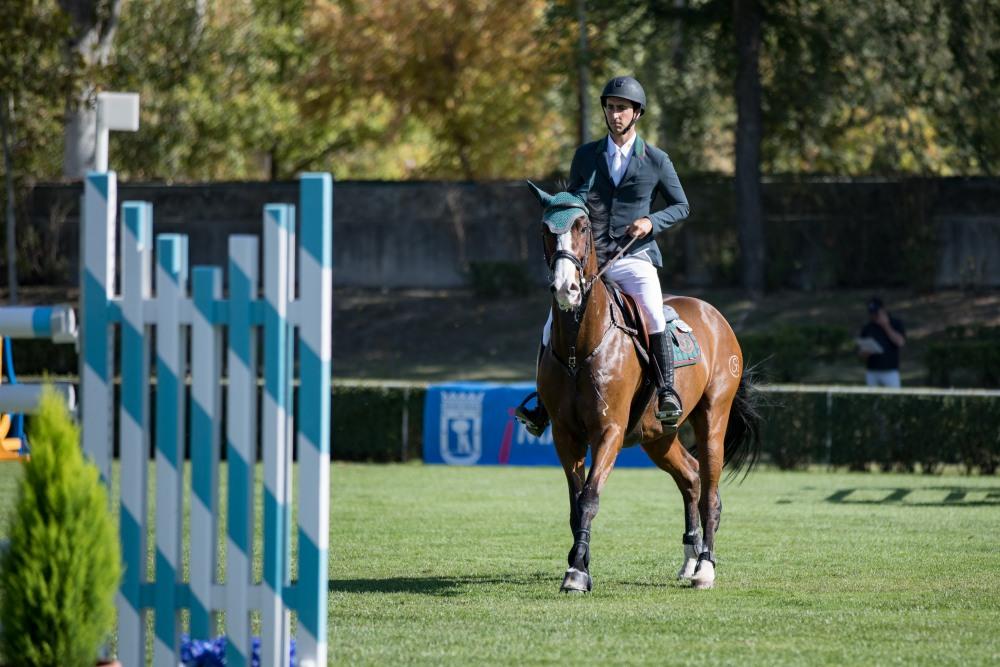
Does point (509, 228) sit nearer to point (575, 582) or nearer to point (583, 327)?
point (583, 327)

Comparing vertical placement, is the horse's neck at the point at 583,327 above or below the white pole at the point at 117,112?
below

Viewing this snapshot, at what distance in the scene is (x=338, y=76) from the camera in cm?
3834

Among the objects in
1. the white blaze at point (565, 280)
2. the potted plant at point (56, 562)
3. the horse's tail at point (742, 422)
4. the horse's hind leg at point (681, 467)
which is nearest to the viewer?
the potted plant at point (56, 562)

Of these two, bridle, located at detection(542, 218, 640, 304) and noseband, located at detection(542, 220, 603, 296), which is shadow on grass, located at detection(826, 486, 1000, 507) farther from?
noseband, located at detection(542, 220, 603, 296)

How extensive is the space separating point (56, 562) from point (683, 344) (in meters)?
→ 5.24

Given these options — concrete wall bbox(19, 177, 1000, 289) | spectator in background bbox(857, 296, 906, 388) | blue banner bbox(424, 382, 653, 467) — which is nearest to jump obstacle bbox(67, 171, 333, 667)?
blue banner bbox(424, 382, 653, 467)

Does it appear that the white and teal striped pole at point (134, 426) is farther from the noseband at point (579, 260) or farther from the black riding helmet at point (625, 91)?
the black riding helmet at point (625, 91)

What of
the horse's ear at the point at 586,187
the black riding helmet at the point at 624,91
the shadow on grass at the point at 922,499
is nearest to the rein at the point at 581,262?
the horse's ear at the point at 586,187

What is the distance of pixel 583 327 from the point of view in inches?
327

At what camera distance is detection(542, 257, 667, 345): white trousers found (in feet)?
28.9

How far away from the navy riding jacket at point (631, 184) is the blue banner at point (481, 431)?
10.2 metres

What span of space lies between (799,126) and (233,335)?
2755 centimetres

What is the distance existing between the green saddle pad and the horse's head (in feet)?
3.82

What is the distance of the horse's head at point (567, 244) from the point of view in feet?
25.0
